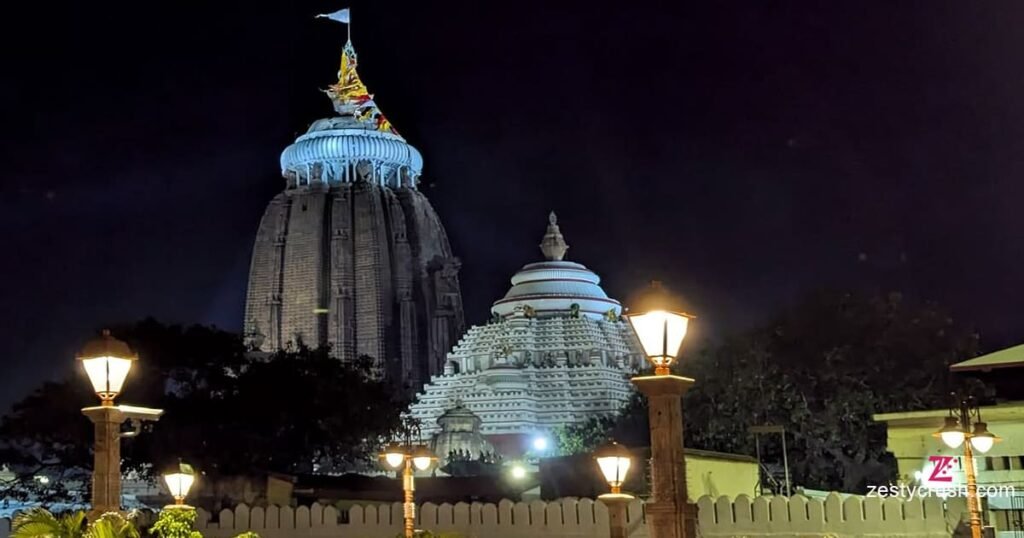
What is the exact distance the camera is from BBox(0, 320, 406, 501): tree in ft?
104

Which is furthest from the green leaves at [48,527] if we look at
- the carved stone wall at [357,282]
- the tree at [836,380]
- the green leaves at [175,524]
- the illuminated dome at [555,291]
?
the carved stone wall at [357,282]

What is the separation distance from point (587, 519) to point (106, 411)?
13.1 m

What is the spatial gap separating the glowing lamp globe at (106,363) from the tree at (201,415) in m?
22.3

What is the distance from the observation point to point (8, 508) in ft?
130

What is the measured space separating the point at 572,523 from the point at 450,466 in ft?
52.1

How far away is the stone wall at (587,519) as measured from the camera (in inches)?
752

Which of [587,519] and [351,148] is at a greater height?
[351,148]

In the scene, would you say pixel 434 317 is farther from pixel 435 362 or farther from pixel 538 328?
pixel 538 328

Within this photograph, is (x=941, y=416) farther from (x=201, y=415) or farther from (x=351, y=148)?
(x=351, y=148)

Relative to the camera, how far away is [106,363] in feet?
30.4

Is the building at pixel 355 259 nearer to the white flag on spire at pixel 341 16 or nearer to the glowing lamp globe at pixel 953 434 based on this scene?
the white flag on spire at pixel 341 16

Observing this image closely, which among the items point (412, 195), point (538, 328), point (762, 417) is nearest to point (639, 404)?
point (538, 328)

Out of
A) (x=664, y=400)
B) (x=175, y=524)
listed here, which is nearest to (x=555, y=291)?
(x=175, y=524)

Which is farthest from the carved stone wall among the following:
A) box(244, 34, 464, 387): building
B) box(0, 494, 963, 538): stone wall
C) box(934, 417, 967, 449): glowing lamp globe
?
box(934, 417, 967, 449): glowing lamp globe
